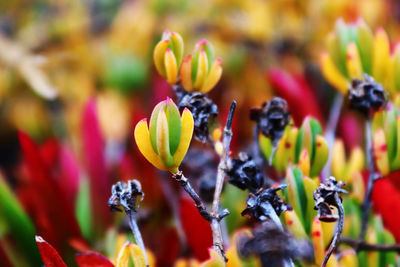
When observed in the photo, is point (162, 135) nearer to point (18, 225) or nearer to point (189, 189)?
point (189, 189)

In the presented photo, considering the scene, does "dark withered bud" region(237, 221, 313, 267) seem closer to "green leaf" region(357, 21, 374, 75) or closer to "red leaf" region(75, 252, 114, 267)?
"red leaf" region(75, 252, 114, 267)

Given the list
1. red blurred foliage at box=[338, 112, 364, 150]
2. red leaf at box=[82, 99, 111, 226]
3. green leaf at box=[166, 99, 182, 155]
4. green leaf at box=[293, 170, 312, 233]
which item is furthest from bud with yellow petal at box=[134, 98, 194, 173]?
red blurred foliage at box=[338, 112, 364, 150]

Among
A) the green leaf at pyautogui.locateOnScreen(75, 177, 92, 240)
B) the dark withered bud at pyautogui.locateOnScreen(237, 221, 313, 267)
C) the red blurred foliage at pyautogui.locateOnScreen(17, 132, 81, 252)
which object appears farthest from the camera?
the green leaf at pyautogui.locateOnScreen(75, 177, 92, 240)

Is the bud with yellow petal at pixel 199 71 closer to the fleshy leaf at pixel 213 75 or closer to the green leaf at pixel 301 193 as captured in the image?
the fleshy leaf at pixel 213 75

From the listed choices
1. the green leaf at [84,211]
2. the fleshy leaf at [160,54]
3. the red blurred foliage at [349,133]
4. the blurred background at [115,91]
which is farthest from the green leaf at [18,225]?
the red blurred foliage at [349,133]

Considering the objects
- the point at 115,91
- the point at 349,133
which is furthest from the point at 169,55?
the point at 115,91

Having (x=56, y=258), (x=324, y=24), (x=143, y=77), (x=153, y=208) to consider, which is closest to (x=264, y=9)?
(x=324, y=24)
